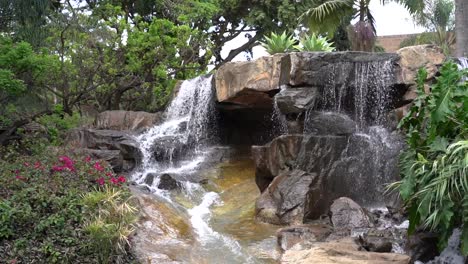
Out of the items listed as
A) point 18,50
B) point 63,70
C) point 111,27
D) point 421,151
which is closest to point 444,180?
point 421,151

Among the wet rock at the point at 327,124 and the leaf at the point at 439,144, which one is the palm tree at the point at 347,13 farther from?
the leaf at the point at 439,144

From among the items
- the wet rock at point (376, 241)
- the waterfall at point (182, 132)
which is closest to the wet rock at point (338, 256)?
the wet rock at point (376, 241)

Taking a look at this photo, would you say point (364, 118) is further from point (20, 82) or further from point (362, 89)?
point (20, 82)

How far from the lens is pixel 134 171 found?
13.9m

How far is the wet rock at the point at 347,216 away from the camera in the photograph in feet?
30.6

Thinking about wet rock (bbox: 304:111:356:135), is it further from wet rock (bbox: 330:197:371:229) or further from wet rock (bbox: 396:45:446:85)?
wet rock (bbox: 330:197:371:229)

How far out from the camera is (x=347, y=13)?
14.9m

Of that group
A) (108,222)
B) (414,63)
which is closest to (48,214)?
(108,222)

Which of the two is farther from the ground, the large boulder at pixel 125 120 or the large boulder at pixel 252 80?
the large boulder at pixel 252 80

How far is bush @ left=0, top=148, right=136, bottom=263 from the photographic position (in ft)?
22.1

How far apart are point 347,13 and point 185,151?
5.96 meters

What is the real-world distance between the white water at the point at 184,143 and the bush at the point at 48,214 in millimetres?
2900

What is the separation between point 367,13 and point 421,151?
8.11m

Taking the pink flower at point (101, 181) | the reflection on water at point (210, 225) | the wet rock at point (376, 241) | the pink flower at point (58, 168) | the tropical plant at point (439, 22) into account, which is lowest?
the reflection on water at point (210, 225)
